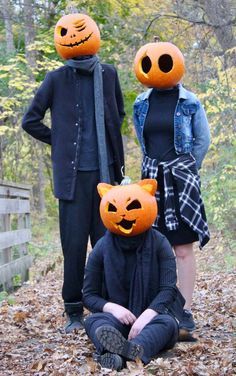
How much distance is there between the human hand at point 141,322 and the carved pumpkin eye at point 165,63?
181 cm

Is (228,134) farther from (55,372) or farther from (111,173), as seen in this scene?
(55,372)

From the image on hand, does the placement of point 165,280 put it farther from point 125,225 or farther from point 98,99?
point 98,99

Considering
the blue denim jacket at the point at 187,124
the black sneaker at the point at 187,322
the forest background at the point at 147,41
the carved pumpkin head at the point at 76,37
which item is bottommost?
the black sneaker at the point at 187,322

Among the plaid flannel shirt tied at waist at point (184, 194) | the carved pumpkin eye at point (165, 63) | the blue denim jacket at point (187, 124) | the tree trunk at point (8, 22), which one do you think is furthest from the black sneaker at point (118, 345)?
the tree trunk at point (8, 22)

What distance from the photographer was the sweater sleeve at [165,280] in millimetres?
4582

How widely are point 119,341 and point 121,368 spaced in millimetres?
154

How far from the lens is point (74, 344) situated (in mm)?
4984

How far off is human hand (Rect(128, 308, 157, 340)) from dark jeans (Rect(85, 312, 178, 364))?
28 mm

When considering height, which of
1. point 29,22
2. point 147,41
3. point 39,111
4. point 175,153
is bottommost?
point 175,153

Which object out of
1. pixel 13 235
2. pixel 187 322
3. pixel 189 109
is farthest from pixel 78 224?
pixel 13 235

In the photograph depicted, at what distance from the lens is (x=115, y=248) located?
4.78m

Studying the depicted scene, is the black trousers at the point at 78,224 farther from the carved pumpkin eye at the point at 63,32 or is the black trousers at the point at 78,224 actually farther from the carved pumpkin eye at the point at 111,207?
the carved pumpkin eye at the point at 63,32

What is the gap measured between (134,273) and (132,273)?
2 centimetres

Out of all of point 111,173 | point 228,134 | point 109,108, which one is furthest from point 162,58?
point 228,134
